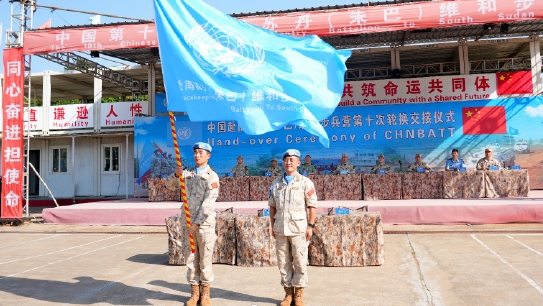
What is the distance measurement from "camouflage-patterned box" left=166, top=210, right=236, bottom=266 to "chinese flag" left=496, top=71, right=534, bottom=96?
11275 millimetres

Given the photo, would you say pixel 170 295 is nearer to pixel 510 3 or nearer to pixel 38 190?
pixel 510 3

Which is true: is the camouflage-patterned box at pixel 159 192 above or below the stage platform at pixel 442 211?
above

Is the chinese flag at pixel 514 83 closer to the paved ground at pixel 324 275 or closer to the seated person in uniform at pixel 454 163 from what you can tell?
the seated person in uniform at pixel 454 163

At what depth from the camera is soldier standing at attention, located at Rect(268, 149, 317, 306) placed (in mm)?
4480

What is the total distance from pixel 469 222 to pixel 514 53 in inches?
390

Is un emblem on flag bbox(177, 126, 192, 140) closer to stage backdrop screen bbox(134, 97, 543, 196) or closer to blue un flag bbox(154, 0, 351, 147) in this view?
stage backdrop screen bbox(134, 97, 543, 196)

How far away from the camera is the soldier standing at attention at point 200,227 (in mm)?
4590

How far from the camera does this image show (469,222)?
31.6 ft

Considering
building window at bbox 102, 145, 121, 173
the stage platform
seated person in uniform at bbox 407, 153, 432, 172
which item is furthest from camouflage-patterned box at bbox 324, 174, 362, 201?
building window at bbox 102, 145, 121, 173

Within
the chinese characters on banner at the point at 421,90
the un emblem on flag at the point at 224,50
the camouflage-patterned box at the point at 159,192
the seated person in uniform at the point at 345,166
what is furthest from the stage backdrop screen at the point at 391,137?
the un emblem on flag at the point at 224,50

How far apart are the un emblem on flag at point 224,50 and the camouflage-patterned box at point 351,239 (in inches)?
96.1

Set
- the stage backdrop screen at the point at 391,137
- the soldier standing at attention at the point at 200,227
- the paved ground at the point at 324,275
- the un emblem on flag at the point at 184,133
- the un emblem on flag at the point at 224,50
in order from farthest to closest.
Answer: the un emblem on flag at the point at 184,133, the stage backdrop screen at the point at 391,137, the un emblem on flag at the point at 224,50, the paved ground at the point at 324,275, the soldier standing at attention at the point at 200,227

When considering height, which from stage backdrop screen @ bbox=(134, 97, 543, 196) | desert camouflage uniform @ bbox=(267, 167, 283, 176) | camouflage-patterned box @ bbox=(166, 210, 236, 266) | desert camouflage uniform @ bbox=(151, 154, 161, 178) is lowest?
camouflage-patterned box @ bbox=(166, 210, 236, 266)

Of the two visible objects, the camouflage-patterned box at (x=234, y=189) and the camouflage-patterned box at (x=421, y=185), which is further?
the camouflage-patterned box at (x=234, y=189)
